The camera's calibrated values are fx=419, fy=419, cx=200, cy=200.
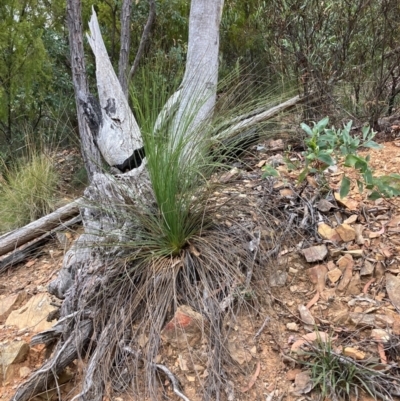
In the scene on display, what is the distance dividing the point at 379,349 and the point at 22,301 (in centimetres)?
194

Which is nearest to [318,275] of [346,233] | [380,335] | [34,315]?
[346,233]

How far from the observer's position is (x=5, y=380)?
6.04 ft

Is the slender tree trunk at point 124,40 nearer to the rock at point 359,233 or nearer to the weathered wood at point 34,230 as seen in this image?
the weathered wood at point 34,230

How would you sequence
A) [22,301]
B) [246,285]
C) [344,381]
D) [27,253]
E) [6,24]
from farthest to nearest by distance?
[6,24], [27,253], [22,301], [246,285], [344,381]

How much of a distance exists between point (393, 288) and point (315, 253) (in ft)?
1.18

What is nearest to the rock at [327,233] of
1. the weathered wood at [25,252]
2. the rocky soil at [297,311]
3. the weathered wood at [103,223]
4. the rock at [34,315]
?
the rocky soil at [297,311]

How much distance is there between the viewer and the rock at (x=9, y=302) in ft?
7.68

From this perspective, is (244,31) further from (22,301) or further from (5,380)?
(5,380)

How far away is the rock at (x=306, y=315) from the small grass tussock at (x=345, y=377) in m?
0.19

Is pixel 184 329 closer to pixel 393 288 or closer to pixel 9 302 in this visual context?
pixel 393 288

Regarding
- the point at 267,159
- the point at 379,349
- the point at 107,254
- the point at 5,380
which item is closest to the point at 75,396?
the point at 5,380

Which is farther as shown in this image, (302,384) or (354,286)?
(354,286)

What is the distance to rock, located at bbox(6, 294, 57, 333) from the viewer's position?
7.06 feet

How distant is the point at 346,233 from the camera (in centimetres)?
199
